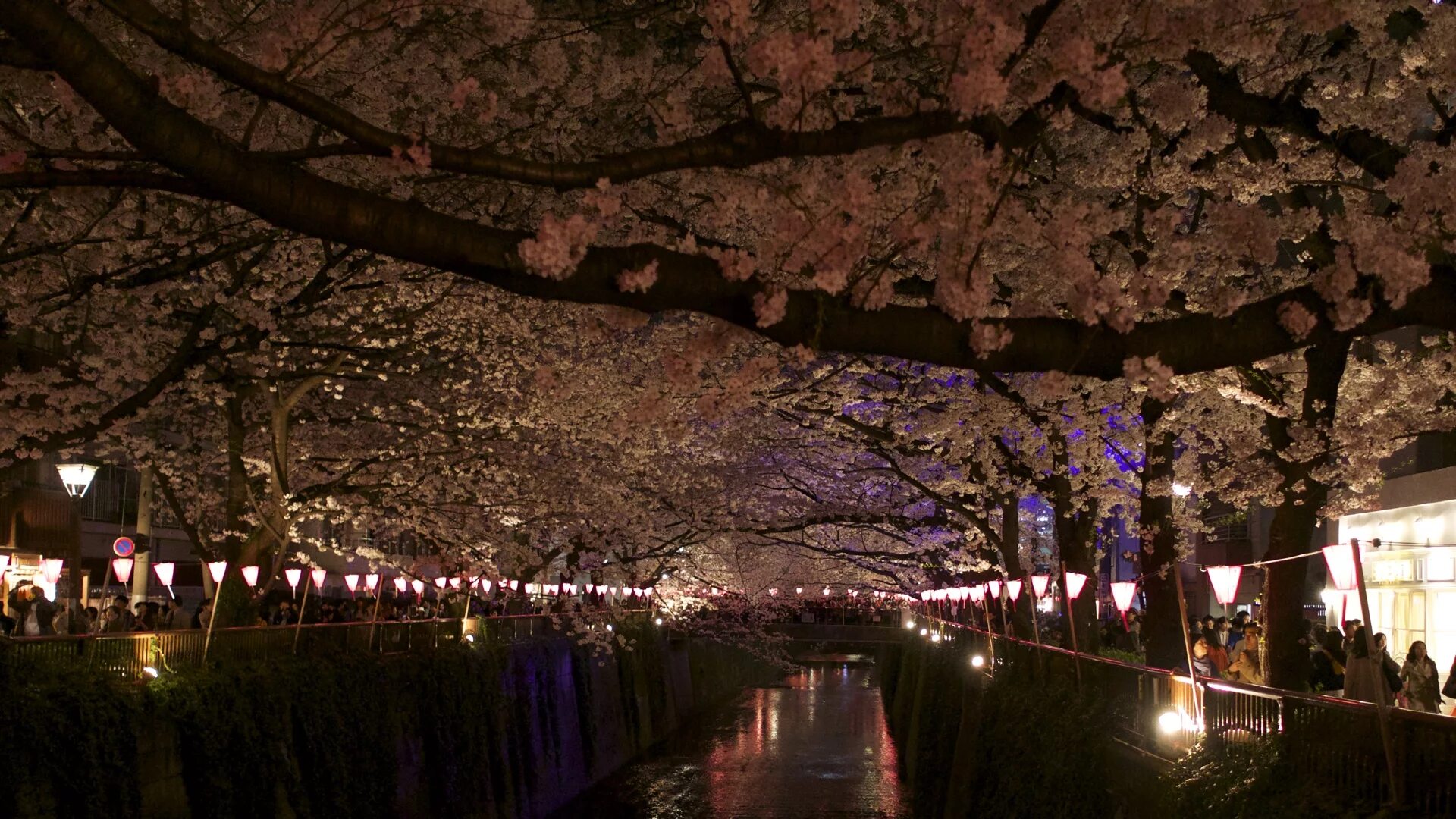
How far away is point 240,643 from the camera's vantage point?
1602 cm

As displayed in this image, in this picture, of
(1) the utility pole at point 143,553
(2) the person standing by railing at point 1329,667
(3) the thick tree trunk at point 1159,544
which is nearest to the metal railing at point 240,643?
(1) the utility pole at point 143,553

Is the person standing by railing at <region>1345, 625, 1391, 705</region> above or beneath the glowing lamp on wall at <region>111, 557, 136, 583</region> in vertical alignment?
beneath

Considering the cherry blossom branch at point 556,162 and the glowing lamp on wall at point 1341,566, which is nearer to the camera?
the cherry blossom branch at point 556,162

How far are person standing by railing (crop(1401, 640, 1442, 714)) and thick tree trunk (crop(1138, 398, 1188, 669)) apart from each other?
2.72m

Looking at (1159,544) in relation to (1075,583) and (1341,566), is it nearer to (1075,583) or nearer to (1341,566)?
(1075,583)

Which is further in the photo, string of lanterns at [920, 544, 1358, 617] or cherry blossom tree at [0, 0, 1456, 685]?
string of lanterns at [920, 544, 1358, 617]

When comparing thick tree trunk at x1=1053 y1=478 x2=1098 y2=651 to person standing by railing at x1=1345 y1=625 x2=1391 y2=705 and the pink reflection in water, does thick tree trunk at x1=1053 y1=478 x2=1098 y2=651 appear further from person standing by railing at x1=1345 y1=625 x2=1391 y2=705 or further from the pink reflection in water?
the pink reflection in water

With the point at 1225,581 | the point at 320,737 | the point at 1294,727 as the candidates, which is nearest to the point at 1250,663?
the point at 1225,581

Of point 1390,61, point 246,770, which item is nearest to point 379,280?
point 246,770

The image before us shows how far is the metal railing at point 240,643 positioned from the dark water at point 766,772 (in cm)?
529

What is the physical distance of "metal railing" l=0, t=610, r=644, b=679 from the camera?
41.0ft

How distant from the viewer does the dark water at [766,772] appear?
27.0 metres

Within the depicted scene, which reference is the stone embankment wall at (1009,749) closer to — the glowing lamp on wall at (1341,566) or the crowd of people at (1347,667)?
the crowd of people at (1347,667)

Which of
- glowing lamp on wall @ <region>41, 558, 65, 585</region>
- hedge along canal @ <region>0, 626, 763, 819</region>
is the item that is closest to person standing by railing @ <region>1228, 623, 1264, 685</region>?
hedge along canal @ <region>0, 626, 763, 819</region>
